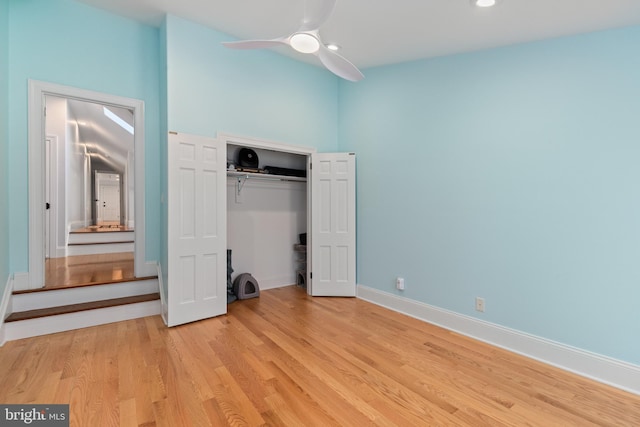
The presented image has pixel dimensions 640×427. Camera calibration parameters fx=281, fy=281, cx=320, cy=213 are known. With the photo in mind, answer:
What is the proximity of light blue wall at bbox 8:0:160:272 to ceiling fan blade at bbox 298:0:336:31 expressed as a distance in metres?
2.45

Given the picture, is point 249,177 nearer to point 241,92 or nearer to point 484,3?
point 241,92

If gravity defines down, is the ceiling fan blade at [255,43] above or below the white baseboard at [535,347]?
above

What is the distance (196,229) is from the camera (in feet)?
10.2

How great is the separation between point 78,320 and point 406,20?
4.38m

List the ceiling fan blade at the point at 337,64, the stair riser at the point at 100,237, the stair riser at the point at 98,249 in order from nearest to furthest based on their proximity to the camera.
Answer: the ceiling fan blade at the point at 337,64 → the stair riser at the point at 98,249 → the stair riser at the point at 100,237

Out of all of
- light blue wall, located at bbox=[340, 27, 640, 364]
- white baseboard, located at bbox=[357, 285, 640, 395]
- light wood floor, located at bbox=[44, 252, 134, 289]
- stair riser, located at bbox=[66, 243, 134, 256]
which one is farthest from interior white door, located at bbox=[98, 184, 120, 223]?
white baseboard, located at bbox=[357, 285, 640, 395]

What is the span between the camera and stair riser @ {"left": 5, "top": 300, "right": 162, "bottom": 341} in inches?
102

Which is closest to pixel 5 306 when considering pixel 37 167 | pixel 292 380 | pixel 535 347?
pixel 37 167

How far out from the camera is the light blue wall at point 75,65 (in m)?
2.75

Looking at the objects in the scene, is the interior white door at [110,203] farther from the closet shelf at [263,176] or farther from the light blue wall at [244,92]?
the light blue wall at [244,92]

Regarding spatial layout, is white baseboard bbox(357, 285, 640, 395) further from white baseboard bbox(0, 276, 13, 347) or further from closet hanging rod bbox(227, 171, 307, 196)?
white baseboard bbox(0, 276, 13, 347)

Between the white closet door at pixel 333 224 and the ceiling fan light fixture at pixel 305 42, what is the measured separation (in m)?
2.02

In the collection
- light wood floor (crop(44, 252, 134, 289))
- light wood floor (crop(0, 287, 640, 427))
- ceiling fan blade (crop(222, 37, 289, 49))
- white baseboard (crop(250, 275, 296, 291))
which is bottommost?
light wood floor (crop(0, 287, 640, 427))

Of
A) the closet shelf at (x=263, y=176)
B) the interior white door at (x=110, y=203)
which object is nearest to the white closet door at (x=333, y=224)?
the closet shelf at (x=263, y=176)
